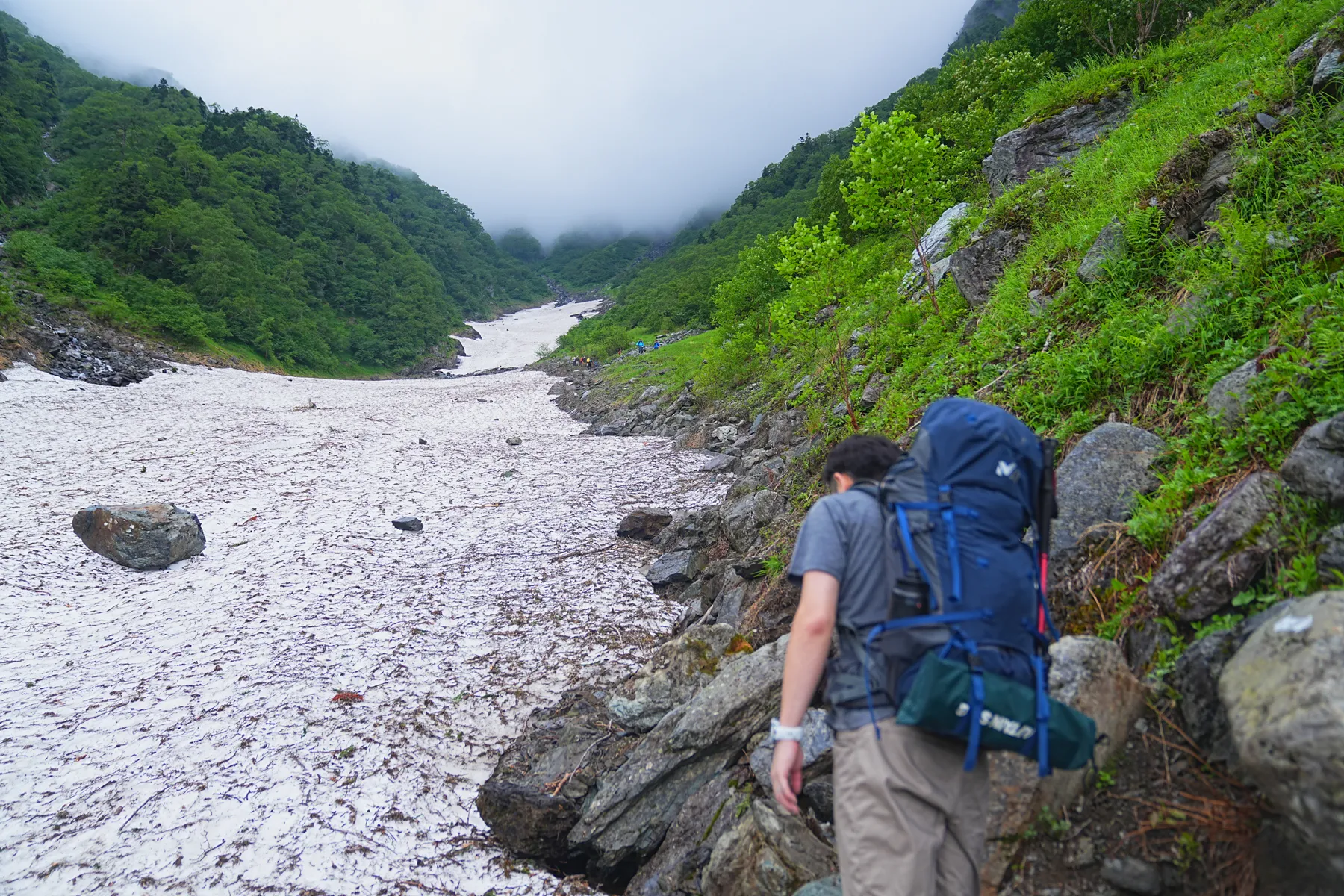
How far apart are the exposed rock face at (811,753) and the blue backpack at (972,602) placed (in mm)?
1485

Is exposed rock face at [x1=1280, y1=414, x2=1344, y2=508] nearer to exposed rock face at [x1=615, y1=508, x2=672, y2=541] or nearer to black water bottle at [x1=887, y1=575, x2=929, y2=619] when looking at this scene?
black water bottle at [x1=887, y1=575, x2=929, y2=619]

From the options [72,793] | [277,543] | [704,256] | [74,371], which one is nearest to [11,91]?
[74,371]

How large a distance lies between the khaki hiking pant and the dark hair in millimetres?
1020

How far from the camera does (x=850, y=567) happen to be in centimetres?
241

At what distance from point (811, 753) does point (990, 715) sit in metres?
1.89

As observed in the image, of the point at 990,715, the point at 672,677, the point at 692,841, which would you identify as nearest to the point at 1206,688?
the point at 990,715

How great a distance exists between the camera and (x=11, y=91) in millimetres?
53719

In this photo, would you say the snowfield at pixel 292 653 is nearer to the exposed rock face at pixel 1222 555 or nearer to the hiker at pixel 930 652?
the hiker at pixel 930 652

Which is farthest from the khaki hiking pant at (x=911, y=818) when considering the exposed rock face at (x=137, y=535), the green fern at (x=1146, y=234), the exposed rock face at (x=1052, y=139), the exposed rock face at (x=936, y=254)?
the exposed rock face at (x=1052, y=139)

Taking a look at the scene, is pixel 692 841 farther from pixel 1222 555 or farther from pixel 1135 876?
pixel 1222 555

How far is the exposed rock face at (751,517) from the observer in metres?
8.37

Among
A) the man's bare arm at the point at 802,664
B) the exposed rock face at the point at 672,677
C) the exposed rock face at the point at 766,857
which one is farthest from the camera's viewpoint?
the exposed rock face at the point at 672,677

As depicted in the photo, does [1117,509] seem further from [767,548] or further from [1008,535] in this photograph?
[767,548]

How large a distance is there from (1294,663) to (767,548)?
5551mm
